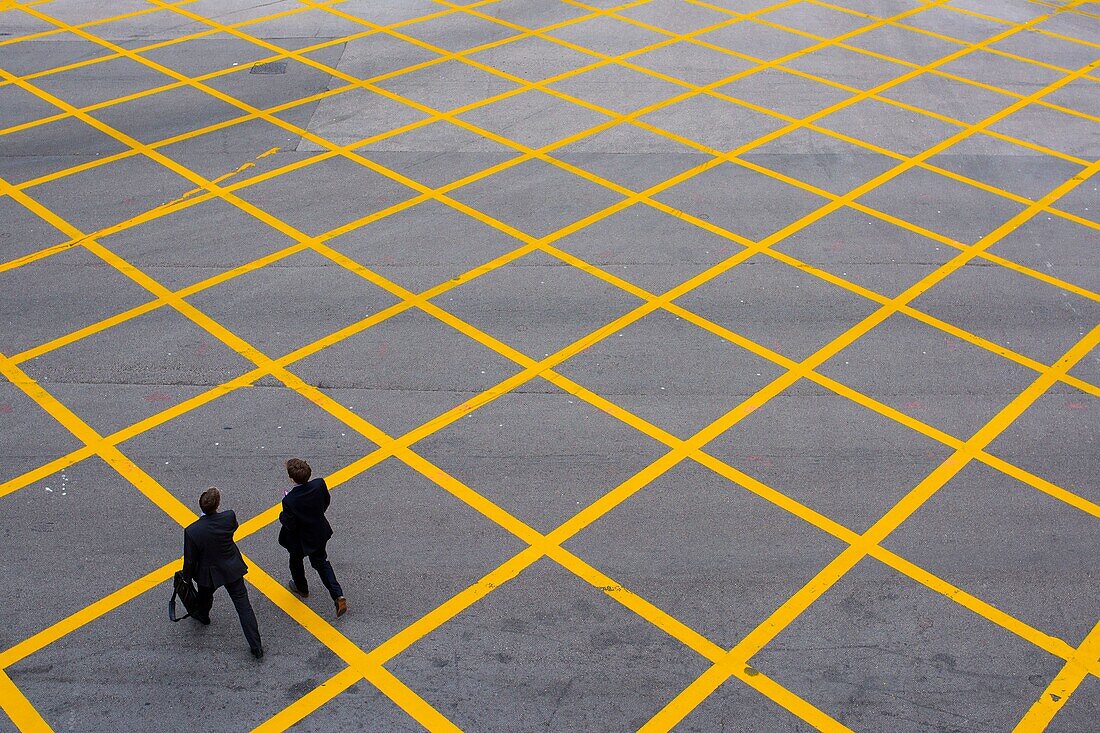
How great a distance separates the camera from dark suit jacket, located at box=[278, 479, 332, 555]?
7262 mm

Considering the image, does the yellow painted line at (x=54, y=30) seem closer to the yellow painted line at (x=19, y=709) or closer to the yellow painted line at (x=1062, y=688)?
the yellow painted line at (x=19, y=709)

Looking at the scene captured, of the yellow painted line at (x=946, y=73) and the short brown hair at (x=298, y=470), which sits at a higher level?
the yellow painted line at (x=946, y=73)

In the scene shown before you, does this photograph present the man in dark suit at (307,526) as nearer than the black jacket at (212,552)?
No

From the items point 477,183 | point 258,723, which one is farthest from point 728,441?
point 477,183

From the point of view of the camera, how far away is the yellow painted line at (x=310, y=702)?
6.88 metres

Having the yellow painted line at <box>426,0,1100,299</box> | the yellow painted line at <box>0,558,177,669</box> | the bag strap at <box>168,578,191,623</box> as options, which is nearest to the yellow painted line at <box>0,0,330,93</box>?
the yellow painted line at <box>426,0,1100,299</box>

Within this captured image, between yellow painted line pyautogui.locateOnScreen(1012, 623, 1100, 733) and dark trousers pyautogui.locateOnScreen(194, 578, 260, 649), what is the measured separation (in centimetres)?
528

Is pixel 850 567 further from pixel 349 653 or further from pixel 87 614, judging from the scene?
pixel 87 614

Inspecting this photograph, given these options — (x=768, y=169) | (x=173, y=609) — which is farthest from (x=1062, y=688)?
(x=768, y=169)

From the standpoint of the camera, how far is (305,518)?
7293 millimetres

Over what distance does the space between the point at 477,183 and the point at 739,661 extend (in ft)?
27.6

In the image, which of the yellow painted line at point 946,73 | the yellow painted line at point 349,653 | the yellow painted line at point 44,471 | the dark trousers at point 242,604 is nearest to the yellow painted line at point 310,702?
the yellow painted line at point 349,653

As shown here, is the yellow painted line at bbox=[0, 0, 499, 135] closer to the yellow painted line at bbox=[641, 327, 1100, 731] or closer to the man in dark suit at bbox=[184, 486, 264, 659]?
the man in dark suit at bbox=[184, 486, 264, 659]

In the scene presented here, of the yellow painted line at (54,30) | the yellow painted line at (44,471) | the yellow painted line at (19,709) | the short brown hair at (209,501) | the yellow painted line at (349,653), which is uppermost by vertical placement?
the yellow painted line at (54,30)
